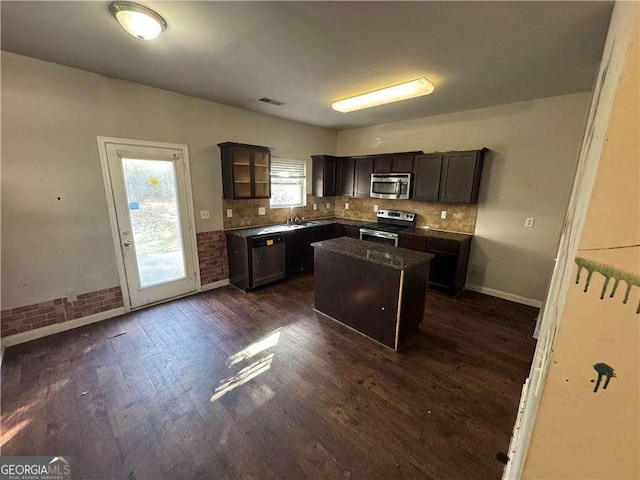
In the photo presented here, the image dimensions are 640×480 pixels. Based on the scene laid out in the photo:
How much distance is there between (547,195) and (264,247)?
3.94 metres

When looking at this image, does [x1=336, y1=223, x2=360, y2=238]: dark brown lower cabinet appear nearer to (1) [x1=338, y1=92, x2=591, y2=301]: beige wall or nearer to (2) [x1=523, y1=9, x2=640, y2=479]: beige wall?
(1) [x1=338, y1=92, x2=591, y2=301]: beige wall

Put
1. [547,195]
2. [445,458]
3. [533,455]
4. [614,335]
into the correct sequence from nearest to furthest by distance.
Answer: [614,335], [533,455], [445,458], [547,195]

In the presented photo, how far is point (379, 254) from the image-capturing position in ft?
8.87

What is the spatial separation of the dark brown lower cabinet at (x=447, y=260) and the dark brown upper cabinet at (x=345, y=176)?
174 cm

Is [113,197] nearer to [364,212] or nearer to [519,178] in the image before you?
[364,212]

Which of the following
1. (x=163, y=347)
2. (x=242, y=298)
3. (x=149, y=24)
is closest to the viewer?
(x=149, y=24)

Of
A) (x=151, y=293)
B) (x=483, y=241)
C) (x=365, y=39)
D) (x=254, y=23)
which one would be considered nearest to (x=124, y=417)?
(x=151, y=293)

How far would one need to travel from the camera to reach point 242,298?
3666 millimetres

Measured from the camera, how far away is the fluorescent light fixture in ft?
8.77

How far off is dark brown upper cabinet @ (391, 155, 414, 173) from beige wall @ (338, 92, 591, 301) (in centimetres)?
41

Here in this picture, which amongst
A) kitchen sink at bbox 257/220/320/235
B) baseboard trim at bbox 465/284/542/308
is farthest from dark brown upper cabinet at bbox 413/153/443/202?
kitchen sink at bbox 257/220/320/235

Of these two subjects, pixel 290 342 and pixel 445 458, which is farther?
pixel 290 342

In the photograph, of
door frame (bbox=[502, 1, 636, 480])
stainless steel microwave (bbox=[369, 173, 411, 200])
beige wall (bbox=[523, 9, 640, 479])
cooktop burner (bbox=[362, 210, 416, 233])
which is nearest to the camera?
beige wall (bbox=[523, 9, 640, 479])

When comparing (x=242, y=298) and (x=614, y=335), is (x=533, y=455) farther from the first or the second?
(x=242, y=298)
